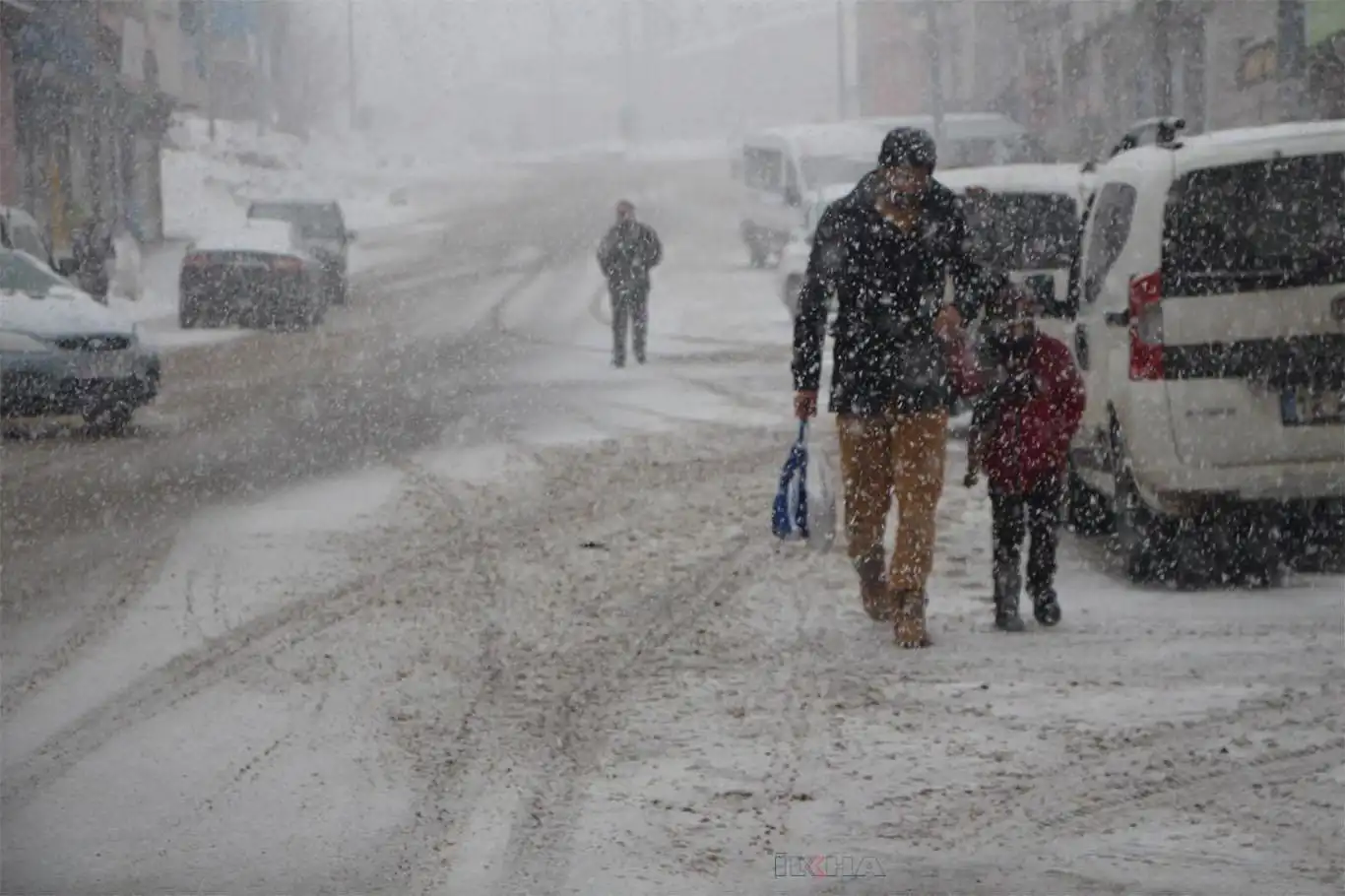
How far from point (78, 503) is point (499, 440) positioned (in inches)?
141

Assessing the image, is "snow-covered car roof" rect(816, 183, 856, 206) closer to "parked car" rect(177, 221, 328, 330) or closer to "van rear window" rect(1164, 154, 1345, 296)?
"parked car" rect(177, 221, 328, 330)

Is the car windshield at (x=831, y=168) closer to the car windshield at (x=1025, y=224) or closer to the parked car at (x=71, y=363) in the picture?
the parked car at (x=71, y=363)

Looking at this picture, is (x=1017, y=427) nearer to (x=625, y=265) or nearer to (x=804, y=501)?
(x=804, y=501)

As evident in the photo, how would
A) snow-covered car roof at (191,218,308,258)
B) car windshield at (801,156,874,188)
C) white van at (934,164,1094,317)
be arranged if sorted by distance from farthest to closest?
car windshield at (801,156,874,188), snow-covered car roof at (191,218,308,258), white van at (934,164,1094,317)

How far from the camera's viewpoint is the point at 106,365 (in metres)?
15.5

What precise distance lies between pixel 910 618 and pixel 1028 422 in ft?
2.86

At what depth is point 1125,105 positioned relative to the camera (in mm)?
39531

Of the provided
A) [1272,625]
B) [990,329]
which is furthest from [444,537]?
[1272,625]

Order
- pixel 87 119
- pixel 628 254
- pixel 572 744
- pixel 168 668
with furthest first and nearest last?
pixel 87 119 < pixel 628 254 < pixel 168 668 < pixel 572 744

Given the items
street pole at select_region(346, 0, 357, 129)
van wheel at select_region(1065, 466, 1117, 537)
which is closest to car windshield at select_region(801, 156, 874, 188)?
van wheel at select_region(1065, 466, 1117, 537)

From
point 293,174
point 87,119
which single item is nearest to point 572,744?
point 87,119

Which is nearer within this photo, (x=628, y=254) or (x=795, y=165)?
(x=628, y=254)

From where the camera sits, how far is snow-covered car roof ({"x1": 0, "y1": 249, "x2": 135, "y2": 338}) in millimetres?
15633

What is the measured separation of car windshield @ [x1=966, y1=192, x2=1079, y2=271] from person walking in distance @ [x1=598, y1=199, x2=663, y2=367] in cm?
698
